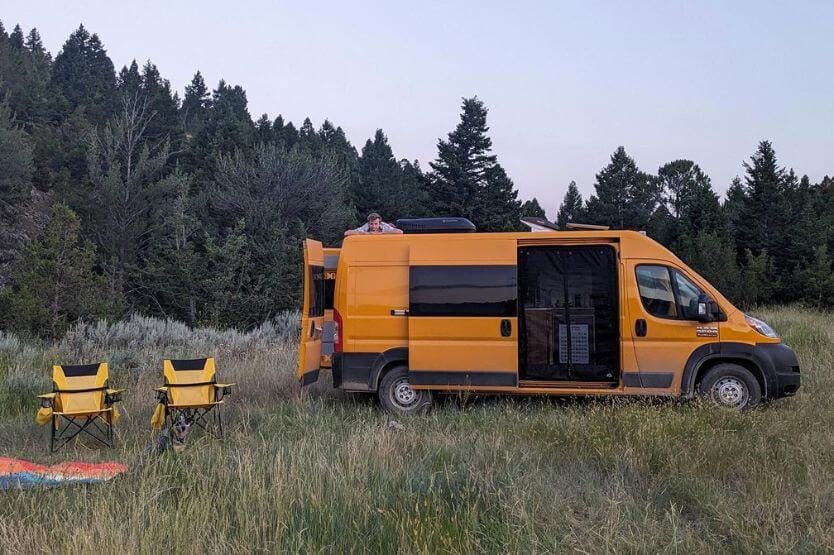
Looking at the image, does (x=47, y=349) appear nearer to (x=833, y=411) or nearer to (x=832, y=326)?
(x=833, y=411)

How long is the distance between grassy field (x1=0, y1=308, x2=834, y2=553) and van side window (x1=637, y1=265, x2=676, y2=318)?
115 cm

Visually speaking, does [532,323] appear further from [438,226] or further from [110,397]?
[110,397]

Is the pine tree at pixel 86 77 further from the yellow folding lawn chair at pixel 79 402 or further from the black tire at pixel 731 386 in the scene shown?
the black tire at pixel 731 386

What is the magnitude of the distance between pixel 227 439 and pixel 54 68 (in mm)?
86042

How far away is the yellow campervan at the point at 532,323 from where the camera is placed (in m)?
7.73

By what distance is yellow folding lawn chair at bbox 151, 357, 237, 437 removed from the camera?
7332 mm

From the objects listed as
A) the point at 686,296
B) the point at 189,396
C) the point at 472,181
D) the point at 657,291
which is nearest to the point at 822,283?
the point at 472,181

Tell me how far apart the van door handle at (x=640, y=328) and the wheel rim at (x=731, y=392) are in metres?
1.06

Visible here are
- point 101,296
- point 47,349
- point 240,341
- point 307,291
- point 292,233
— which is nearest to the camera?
point 307,291

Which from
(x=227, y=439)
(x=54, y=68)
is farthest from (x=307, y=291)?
(x=54, y=68)

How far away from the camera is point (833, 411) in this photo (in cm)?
723

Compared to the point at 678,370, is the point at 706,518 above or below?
below

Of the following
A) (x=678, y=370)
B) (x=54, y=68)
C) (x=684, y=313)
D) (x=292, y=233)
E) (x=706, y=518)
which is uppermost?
(x=54, y=68)

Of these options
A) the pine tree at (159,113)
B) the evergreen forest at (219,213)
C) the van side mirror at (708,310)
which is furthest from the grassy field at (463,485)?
the pine tree at (159,113)
